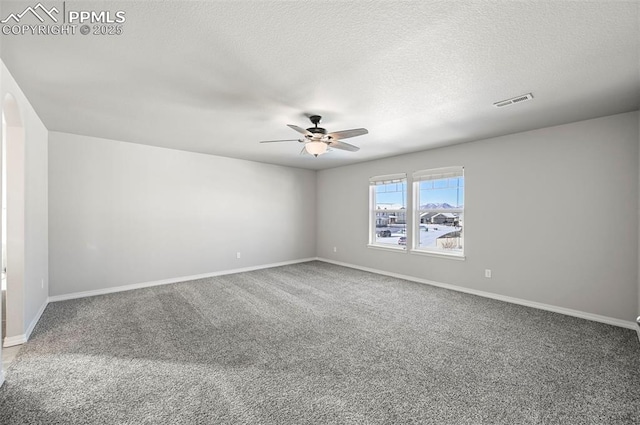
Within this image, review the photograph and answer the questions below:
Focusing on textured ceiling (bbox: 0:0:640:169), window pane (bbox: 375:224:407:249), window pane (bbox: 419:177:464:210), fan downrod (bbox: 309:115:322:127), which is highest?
textured ceiling (bbox: 0:0:640:169)

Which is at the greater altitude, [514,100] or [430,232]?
[514,100]

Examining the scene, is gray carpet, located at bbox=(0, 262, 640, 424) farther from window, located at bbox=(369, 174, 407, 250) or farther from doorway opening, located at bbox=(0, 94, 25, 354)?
window, located at bbox=(369, 174, 407, 250)

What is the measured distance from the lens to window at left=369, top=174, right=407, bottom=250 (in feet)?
18.7

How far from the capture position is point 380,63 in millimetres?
2207

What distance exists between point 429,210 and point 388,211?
0.95 m

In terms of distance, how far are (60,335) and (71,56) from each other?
2.75m

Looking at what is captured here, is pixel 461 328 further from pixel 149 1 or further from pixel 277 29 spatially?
pixel 149 1

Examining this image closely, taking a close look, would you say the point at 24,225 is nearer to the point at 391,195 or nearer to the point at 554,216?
the point at 391,195

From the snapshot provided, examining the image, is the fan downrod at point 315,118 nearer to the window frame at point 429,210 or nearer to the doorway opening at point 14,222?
the window frame at point 429,210

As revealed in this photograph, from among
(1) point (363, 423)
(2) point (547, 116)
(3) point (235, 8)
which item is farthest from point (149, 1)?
(2) point (547, 116)
